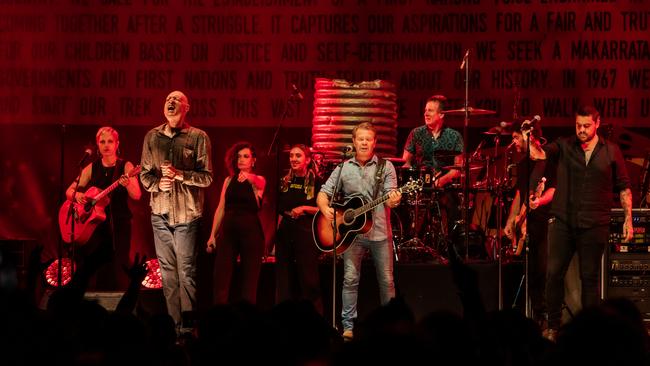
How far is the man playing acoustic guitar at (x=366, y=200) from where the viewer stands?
10.4m

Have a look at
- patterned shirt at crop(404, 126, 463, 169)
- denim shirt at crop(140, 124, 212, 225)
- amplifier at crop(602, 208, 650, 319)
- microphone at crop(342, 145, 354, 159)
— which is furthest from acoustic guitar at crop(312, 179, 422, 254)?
amplifier at crop(602, 208, 650, 319)

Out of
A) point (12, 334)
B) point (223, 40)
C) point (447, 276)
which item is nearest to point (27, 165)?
point (223, 40)

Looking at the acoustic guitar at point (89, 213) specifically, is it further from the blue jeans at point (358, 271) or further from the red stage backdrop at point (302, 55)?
the blue jeans at point (358, 271)

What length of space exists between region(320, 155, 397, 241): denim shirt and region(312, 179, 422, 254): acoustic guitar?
0.07 m

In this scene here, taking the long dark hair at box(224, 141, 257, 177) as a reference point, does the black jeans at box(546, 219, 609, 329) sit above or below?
below

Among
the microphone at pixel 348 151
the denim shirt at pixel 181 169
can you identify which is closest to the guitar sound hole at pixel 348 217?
the microphone at pixel 348 151

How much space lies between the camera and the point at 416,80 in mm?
14016

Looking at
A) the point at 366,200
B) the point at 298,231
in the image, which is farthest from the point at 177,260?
the point at 366,200

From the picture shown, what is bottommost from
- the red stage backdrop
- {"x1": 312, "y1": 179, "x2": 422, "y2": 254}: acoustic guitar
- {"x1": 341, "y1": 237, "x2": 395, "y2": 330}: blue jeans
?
{"x1": 341, "y1": 237, "x2": 395, "y2": 330}: blue jeans

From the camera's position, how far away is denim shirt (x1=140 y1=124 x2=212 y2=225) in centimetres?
1068

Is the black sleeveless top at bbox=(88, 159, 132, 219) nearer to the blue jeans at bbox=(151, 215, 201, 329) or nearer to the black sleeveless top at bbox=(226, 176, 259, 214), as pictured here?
the black sleeveless top at bbox=(226, 176, 259, 214)

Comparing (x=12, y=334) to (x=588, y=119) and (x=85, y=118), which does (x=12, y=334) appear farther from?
(x=85, y=118)

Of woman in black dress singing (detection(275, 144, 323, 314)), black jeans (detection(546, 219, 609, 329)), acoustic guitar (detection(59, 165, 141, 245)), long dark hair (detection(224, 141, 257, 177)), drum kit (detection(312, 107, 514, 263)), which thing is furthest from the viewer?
drum kit (detection(312, 107, 514, 263))

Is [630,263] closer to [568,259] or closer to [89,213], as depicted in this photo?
[568,259]
